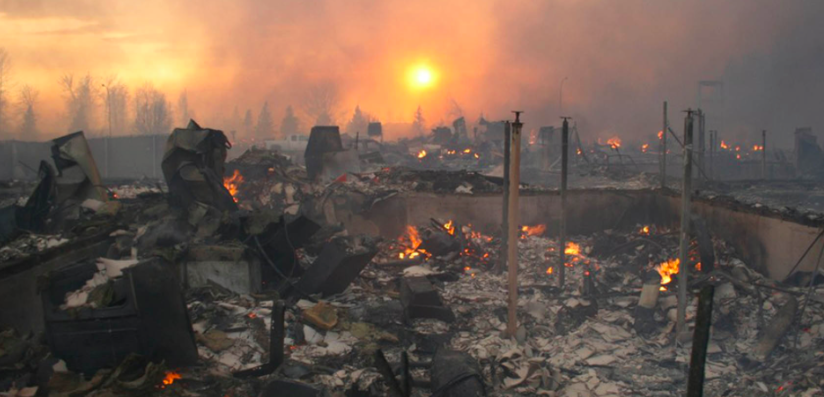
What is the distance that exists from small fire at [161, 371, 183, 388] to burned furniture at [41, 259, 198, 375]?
0.20 m

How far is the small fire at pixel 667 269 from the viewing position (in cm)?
912

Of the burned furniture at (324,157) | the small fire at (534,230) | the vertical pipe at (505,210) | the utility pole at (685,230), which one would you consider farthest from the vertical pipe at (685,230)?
the burned furniture at (324,157)

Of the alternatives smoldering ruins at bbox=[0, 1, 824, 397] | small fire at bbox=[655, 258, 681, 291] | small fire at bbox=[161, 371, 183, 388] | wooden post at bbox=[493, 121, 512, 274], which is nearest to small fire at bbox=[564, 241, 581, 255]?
smoldering ruins at bbox=[0, 1, 824, 397]

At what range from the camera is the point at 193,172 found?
10242 millimetres

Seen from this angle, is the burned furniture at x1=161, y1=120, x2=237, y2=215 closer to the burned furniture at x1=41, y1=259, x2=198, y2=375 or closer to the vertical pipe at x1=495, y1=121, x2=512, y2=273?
the vertical pipe at x1=495, y1=121, x2=512, y2=273

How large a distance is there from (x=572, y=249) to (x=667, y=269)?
253 cm

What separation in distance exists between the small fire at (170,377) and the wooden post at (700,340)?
4098mm

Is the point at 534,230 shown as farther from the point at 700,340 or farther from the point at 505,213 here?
the point at 700,340

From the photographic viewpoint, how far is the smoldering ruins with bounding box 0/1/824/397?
15.7 feet

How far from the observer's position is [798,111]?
145ft

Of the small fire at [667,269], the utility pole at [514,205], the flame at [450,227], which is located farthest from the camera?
the flame at [450,227]

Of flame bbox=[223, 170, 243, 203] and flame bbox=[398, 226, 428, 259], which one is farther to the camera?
flame bbox=[223, 170, 243, 203]

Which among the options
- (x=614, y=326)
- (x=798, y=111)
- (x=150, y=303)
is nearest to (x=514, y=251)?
(x=614, y=326)

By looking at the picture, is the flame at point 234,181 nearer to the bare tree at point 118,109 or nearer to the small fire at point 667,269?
the small fire at point 667,269
